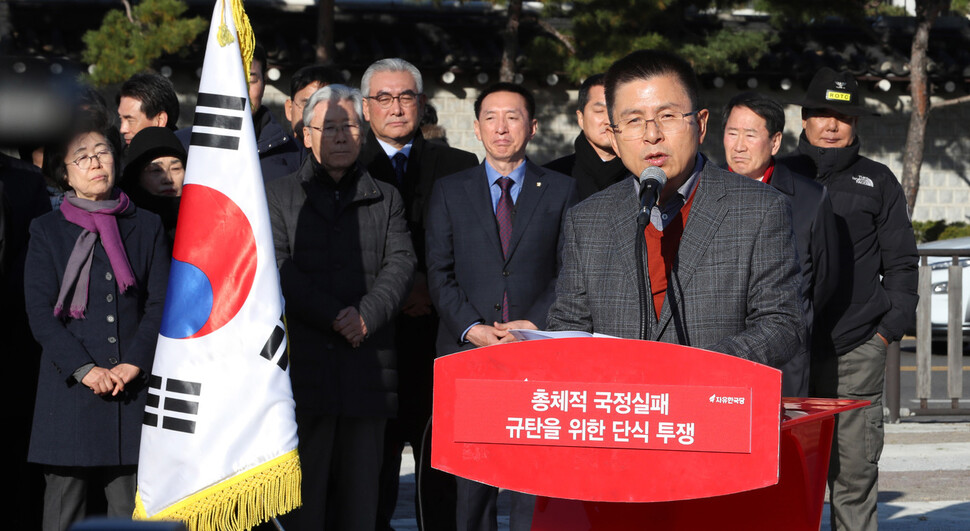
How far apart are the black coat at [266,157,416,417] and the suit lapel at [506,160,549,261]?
0.50 meters

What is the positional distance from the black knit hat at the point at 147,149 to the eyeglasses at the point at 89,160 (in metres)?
0.59

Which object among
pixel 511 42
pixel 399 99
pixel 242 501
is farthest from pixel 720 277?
pixel 511 42

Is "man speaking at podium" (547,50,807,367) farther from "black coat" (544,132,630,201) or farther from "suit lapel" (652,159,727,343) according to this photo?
"black coat" (544,132,630,201)

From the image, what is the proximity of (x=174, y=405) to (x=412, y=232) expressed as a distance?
1.92m

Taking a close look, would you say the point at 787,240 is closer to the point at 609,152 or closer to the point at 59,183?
the point at 609,152

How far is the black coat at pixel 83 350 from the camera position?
14.7ft

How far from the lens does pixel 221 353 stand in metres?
4.23

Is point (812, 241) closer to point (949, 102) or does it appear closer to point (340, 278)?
point (340, 278)

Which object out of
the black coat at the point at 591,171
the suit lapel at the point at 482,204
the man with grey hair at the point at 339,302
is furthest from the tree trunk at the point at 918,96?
Result: the man with grey hair at the point at 339,302

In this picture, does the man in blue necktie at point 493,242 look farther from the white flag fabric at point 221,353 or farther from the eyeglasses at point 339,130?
the white flag fabric at point 221,353

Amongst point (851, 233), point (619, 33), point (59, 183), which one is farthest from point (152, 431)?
point (619, 33)

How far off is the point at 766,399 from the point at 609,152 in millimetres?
3422

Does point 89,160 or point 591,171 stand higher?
point 591,171

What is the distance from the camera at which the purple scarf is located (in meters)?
4.53
